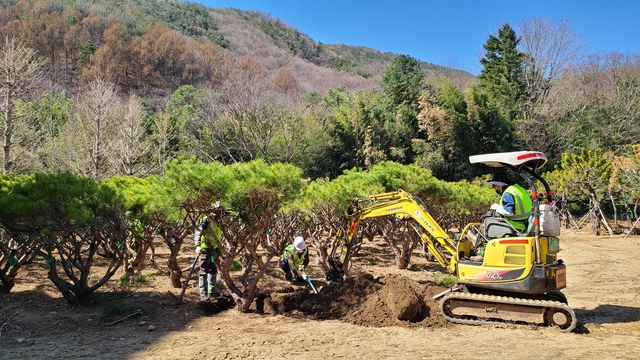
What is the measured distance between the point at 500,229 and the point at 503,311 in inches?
50.9

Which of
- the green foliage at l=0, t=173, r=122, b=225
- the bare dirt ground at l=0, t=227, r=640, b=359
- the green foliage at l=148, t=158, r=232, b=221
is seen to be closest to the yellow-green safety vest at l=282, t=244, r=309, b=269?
the bare dirt ground at l=0, t=227, r=640, b=359

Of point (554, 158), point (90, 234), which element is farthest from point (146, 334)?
point (554, 158)

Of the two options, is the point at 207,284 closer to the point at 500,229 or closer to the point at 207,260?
the point at 207,260

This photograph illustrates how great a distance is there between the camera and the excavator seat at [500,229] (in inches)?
282

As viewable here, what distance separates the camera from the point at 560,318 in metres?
6.97

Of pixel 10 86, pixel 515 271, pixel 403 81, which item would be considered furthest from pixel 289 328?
pixel 403 81

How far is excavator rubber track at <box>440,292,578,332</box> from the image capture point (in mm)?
6949

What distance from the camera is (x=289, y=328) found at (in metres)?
7.23

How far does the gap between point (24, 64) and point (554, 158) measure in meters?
33.7

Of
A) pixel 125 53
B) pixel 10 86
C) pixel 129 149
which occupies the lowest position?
pixel 129 149

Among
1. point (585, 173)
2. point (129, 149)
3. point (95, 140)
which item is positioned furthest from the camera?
point (585, 173)

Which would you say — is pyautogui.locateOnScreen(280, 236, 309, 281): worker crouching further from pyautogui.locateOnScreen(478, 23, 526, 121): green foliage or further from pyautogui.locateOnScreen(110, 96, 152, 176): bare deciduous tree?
pyautogui.locateOnScreen(478, 23, 526, 121): green foliage

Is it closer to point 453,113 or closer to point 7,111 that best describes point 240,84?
point 453,113

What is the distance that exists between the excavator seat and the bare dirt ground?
1.43m
